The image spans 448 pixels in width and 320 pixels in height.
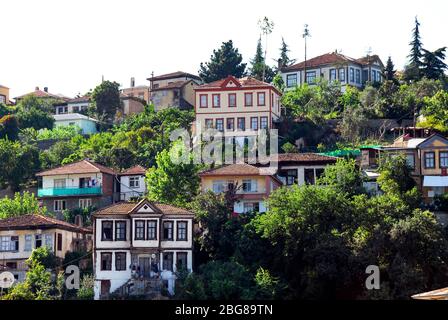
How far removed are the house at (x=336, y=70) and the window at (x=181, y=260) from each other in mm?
43274

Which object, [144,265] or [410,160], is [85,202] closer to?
[144,265]

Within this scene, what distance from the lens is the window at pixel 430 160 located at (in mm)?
73375

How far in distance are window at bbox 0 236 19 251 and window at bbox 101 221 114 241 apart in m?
6.56

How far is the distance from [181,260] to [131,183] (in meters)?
18.7

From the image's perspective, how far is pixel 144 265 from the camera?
63688mm

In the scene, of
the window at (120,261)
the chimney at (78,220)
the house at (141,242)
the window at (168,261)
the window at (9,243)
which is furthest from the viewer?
the chimney at (78,220)

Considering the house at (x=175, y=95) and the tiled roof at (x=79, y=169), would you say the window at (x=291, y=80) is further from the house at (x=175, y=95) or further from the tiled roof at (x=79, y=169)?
the tiled roof at (x=79, y=169)

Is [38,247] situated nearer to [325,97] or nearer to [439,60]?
[325,97]

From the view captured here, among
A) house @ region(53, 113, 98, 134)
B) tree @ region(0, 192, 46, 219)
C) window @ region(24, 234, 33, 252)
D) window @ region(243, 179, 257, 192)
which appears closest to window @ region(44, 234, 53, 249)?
window @ region(24, 234, 33, 252)

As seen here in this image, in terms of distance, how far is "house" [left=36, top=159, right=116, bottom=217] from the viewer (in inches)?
3150

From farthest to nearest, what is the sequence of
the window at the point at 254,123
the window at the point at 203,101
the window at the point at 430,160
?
the window at the point at 203,101 → the window at the point at 254,123 → the window at the point at 430,160

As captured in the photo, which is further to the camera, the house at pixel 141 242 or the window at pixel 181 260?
the house at pixel 141 242

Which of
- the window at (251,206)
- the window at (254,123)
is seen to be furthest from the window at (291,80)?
the window at (251,206)

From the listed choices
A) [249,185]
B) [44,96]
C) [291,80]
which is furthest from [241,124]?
[44,96]
